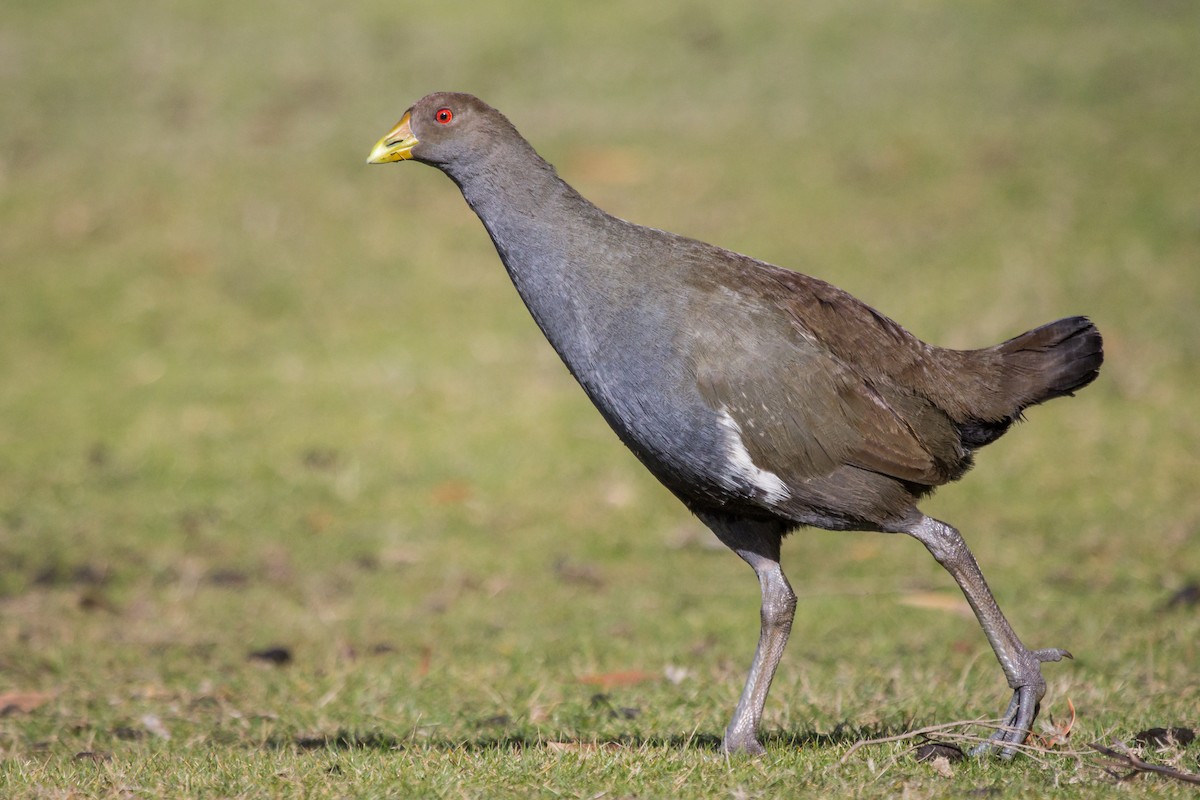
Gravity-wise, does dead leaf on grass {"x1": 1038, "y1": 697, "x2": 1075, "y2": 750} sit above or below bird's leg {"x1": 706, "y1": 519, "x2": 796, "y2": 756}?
below

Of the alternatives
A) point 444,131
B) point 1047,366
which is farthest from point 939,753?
point 444,131

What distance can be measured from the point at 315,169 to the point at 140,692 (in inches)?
325

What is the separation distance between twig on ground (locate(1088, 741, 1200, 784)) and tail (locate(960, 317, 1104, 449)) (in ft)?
3.93

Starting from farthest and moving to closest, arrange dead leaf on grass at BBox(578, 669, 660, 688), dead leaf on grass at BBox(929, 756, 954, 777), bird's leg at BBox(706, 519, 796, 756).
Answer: dead leaf on grass at BBox(578, 669, 660, 688), bird's leg at BBox(706, 519, 796, 756), dead leaf on grass at BBox(929, 756, 954, 777)

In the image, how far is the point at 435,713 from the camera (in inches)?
231

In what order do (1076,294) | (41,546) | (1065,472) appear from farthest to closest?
(1076,294) → (1065,472) → (41,546)

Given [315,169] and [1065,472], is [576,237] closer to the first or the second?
[1065,472]

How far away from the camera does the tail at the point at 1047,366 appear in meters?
5.07

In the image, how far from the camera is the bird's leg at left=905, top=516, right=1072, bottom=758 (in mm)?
4770

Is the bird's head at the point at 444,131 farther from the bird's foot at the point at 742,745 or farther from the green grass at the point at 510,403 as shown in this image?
the bird's foot at the point at 742,745

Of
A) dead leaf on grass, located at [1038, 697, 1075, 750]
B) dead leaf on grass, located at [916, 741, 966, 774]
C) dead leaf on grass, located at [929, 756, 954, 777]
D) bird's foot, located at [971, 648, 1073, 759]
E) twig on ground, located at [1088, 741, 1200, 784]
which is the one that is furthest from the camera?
bird's foot, located at [971, 648, 1073, 759]

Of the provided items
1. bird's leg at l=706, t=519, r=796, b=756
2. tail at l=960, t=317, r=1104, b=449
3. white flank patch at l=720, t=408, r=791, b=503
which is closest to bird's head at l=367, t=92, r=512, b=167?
white flank patch at l=720, t=408, r=791, b=503

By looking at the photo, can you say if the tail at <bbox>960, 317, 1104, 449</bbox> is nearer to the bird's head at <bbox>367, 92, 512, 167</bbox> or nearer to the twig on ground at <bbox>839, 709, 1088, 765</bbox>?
the twig on ground at <bbox>839, 709, 1088, 765</bbox>

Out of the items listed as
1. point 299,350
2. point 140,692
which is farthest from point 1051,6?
point 140,692
